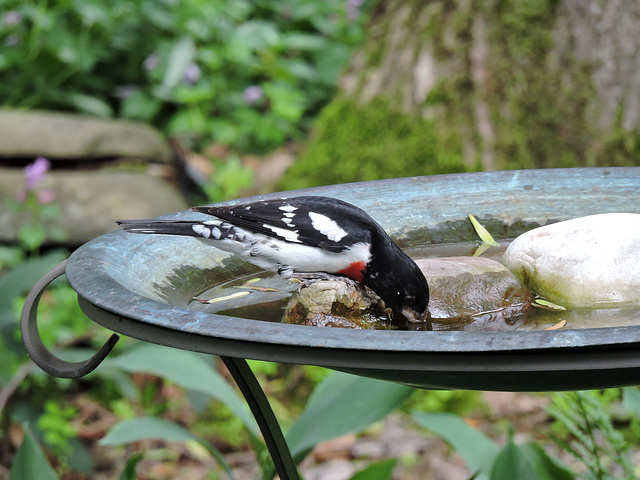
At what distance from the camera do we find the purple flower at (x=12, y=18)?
16.1ft

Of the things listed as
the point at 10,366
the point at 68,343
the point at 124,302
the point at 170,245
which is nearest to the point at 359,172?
the point at 68,343

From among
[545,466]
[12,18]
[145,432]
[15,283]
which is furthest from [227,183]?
[545,466]

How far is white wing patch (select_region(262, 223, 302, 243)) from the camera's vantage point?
1.82 metres

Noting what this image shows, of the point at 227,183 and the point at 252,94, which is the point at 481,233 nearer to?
the point at 227,183

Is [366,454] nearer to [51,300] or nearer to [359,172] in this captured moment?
[359,172]

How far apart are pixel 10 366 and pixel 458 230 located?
2225 mm

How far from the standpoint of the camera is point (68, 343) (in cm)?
359

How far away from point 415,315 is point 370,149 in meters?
2.41

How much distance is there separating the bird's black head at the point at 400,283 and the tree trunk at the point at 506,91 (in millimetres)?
2147

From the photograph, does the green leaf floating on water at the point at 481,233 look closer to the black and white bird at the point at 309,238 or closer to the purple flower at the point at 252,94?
the black and white bird at the point at 309,238

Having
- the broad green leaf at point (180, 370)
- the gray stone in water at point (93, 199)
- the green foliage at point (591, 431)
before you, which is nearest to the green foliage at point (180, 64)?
the gray stone in water at point (93, 199)

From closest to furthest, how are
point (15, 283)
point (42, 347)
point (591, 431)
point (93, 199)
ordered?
1. point (42, 347)
2. point (591, 431)
3. point (15, 283)
4. point (93, 199)

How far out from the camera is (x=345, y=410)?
2.10m

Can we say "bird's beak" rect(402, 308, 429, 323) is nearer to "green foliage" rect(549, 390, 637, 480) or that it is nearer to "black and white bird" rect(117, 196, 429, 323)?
"black and white bird" rect(117, 196, 429, 323)
